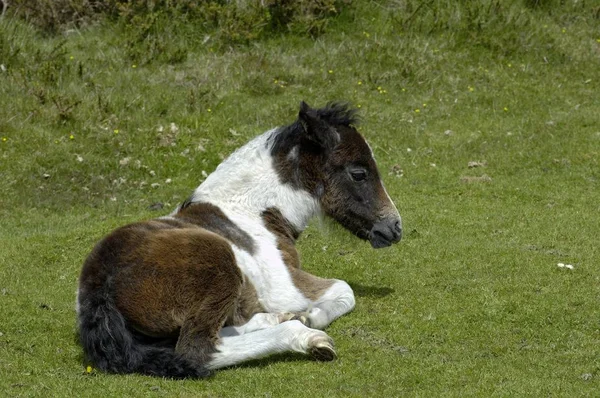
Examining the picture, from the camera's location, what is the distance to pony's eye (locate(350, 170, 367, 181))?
8961 mm

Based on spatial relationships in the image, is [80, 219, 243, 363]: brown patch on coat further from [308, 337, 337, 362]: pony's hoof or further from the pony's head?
→ the pony's head

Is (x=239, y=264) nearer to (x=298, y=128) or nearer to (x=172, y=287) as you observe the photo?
(x=172, y=287)

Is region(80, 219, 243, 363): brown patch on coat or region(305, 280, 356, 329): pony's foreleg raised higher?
region(80, 219, 243, 363): brown patch on coat

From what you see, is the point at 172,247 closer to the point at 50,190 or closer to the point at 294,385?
the point at 294,385

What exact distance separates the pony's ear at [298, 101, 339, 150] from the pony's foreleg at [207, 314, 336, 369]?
2.16 m

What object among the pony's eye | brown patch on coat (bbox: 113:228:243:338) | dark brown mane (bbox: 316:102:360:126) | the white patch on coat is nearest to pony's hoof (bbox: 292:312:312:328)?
the white patch on coat

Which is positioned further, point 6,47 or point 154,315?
point 6,47

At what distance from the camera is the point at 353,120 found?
912cm

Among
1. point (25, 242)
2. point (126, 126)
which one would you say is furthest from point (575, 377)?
point (126, 126)

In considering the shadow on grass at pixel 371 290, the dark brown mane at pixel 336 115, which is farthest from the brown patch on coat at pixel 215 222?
the shadow on grass at pixel 371 290

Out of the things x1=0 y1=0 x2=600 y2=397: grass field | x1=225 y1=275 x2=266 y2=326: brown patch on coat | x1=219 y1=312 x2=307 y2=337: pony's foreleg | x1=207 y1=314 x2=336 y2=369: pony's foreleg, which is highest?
x1=207 y1=314 x2=336 y2=369: pony's foreleg

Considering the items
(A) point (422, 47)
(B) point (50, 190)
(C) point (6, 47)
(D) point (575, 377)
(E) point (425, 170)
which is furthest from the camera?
(A) point (422, 47)

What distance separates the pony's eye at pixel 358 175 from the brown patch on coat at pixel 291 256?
0.78 meters

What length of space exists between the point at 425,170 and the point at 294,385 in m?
8.76
